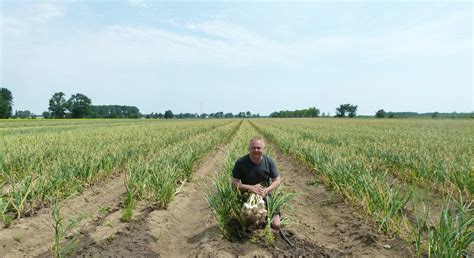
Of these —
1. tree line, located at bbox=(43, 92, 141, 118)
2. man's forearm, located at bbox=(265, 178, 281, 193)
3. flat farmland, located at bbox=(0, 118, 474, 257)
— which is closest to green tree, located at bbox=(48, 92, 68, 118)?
tree line, located at bbox=(43, 92, 141, 118)

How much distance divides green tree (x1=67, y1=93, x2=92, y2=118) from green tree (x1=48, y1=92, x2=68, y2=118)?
5.61ft

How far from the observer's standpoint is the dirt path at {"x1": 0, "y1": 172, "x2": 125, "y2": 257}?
3750 millimetres

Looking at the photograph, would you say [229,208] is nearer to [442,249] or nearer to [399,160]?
[442,249]

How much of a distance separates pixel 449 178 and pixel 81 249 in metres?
6.36

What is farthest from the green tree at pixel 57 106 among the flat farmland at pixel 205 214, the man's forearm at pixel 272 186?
the man's forearm at pixel 272 186

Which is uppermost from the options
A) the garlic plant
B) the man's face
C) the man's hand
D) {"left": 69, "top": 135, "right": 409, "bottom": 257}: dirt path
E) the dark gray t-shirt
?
the man's face

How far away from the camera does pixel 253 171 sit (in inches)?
175

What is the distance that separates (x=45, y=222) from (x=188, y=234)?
221 cm

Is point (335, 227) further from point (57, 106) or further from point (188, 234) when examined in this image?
point (57, 106)

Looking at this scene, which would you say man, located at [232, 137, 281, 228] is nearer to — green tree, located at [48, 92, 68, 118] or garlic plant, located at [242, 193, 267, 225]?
garlic plant, located at [242, 193, 267, 225]

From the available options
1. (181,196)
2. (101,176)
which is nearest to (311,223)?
(181,196)

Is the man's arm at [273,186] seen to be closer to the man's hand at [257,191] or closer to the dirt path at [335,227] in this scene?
the man's hand at [257,191]

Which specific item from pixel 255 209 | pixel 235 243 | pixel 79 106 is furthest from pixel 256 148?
pixel 79 106

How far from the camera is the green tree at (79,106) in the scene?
306 ft
